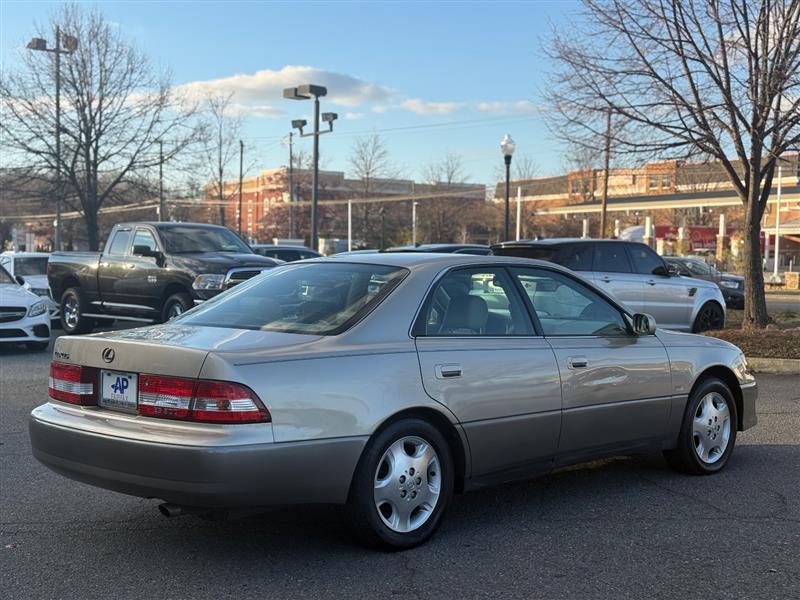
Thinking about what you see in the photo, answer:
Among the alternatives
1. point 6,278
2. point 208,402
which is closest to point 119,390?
point 208,402

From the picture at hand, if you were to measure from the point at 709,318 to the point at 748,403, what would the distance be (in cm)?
831

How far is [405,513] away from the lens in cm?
439

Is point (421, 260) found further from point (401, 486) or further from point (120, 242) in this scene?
point (120, 242)

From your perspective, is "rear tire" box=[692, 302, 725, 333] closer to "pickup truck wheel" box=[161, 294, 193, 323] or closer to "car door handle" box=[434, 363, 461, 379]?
"pickup truck wheel" box=[161, 294, 193, 323]

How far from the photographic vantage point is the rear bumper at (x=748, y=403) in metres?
6.30

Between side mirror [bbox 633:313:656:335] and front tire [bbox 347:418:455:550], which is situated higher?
side mirror [bbox 633:313:656:335]

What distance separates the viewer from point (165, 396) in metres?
4.04

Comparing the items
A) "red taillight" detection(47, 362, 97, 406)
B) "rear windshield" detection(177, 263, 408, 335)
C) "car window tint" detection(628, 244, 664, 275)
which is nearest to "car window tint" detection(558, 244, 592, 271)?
"car window tint" detection(628, 244, 664, 275)

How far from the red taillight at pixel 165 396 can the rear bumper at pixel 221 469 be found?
0.52ft

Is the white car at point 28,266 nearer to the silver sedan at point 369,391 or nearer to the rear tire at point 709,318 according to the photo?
the rear tire at point 709,318

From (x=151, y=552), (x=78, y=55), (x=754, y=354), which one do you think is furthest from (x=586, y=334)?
(x=78, y=55)

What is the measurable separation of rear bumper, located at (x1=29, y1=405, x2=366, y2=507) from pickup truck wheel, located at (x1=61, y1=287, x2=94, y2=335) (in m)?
12.0

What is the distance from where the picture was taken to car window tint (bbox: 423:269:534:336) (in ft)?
15.7

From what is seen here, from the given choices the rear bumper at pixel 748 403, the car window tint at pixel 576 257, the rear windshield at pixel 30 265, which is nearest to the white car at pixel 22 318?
the rear windshield at pixel 30 265
